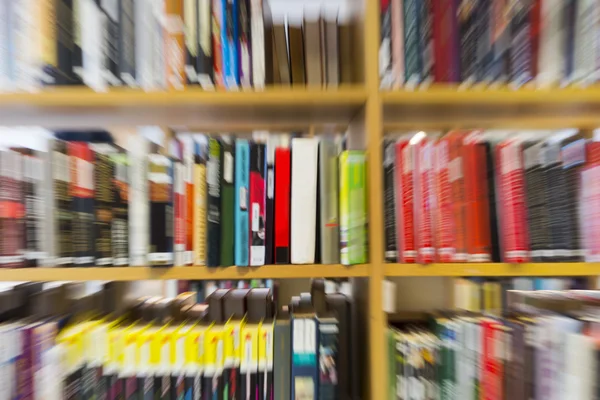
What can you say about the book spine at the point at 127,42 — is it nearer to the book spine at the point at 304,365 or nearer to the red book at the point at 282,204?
the red book at the point at 282,204

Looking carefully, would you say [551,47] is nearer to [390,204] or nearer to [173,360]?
[390,204]

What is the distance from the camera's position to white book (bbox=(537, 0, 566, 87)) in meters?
0.69

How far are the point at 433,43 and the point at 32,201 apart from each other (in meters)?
0.98

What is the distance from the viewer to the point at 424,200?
672mm

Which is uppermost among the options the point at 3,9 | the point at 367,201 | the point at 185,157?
the point at 3,9

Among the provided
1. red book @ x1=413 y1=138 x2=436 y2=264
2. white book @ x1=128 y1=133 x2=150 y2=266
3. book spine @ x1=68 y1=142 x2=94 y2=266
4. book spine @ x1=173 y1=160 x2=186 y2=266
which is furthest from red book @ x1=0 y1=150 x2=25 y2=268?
red book @ x1=413 y1=138 x2=436 y2=264

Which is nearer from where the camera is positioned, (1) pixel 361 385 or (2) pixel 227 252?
(2) pixel 227 252

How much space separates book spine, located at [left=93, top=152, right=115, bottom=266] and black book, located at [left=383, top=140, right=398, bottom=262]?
2.07 ft

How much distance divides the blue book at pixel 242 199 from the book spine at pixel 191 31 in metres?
0.22

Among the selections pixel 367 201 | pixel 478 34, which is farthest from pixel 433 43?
pixel 367 201

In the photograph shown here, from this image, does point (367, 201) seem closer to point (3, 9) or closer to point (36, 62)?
point (36, 62)

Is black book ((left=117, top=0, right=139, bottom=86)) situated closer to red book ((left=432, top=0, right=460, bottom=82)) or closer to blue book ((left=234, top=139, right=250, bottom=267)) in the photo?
blue book ((left=234, top=139, right=250, bottom=267))

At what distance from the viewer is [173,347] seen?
65cm

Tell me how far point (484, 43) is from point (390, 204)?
0.44 metres
